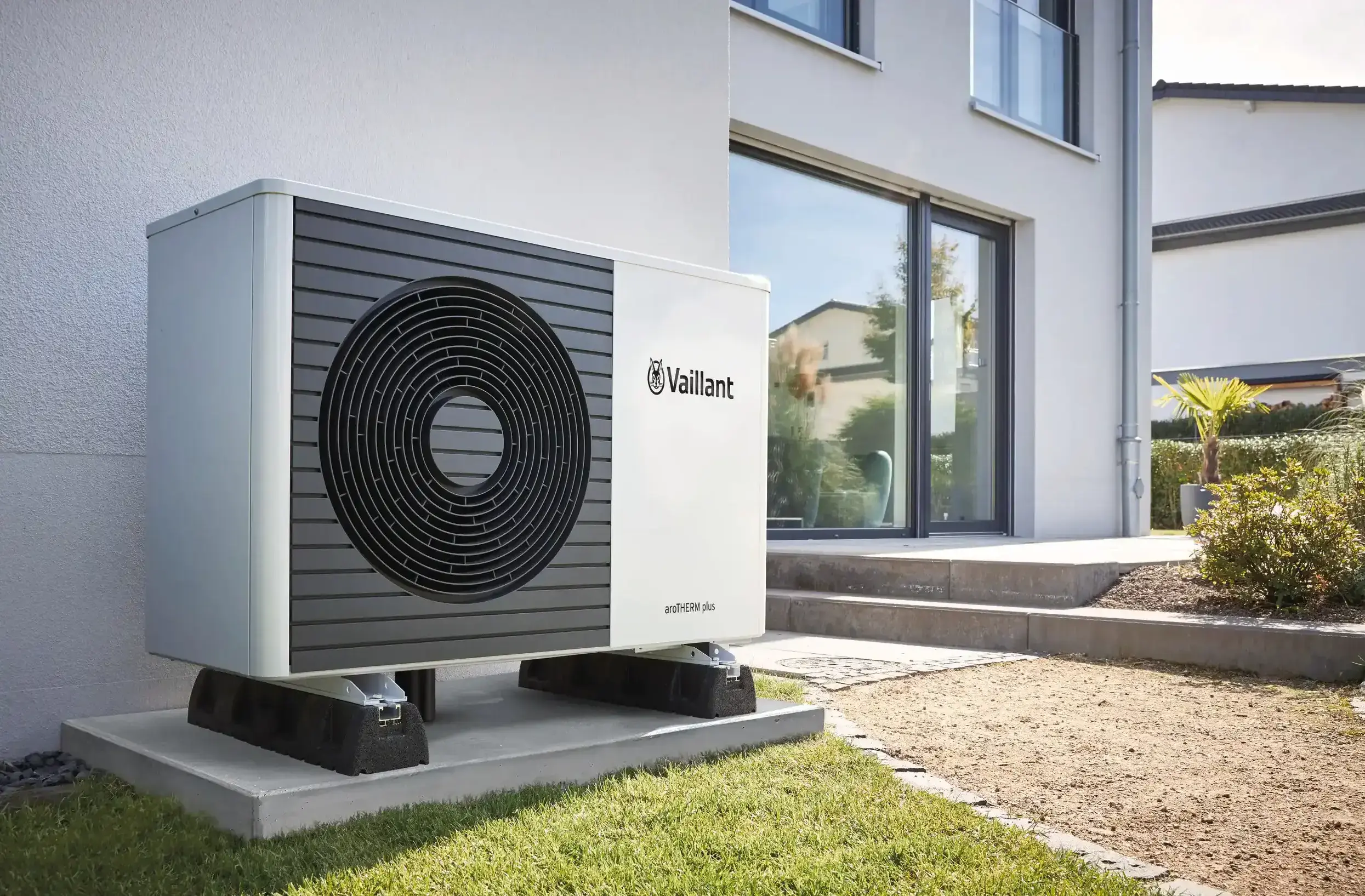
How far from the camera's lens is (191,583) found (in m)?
2.25

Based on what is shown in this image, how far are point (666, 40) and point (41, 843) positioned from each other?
10.4 feet

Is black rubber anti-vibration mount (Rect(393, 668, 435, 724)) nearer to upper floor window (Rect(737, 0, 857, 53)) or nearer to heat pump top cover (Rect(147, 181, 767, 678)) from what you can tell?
heat pump top cover (Rect(147, 181, 767, 678))

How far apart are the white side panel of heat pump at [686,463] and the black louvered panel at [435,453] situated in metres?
0.06

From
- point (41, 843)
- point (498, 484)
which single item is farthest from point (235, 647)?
point (498, 484)

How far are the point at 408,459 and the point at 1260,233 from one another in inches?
710

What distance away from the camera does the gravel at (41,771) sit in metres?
2.27

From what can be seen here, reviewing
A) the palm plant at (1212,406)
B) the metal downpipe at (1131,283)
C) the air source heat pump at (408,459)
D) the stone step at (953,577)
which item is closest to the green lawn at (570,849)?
the air source heat pump at (408,459)

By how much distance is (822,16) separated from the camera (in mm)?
6637

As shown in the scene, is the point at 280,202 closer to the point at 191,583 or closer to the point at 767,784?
the point at 191,583

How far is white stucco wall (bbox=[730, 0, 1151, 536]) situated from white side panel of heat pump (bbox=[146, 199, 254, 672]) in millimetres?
4092

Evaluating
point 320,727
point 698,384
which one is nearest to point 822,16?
point 698,384

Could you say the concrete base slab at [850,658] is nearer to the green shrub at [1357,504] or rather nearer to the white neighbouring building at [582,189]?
the white neighbouring building at [582,189]

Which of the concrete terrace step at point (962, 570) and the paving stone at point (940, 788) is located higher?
the concrete terrace step at point (962, 570)

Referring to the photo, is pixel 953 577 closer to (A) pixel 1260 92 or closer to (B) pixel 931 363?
(B) pixel 931 363
